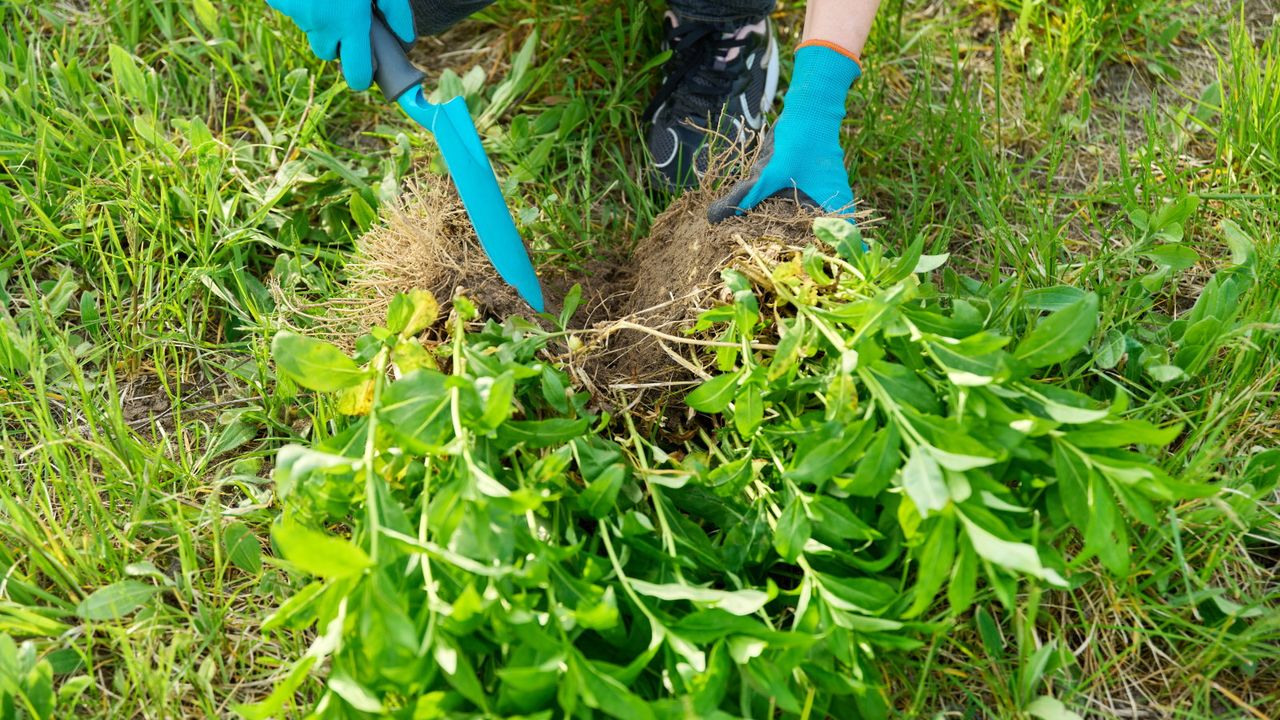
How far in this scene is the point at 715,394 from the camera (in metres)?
1.34

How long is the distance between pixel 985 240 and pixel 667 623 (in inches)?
42.8

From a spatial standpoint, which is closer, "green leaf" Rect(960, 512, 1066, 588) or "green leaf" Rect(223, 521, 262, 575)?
"green leaf" Rect(960, 512, 1066, 588)

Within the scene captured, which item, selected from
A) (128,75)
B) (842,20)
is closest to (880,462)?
(842,20)

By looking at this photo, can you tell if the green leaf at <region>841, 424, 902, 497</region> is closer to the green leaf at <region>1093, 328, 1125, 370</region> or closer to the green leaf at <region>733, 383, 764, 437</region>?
the green leaf at <region>733, 383, 764, 437</region>

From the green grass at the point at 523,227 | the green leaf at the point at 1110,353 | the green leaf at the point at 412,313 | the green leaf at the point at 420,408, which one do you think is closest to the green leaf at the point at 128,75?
the green grass at the point at 523,227

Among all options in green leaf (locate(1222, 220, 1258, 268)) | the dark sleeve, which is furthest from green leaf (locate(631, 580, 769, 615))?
the dark sleeve

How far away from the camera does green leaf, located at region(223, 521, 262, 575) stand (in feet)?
4.79

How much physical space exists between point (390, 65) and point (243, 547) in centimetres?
82

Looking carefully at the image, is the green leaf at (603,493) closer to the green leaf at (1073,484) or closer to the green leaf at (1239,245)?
the green leaf at (1073,484)

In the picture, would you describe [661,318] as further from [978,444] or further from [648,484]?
[978,444]

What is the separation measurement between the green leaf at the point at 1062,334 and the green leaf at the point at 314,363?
855 mm

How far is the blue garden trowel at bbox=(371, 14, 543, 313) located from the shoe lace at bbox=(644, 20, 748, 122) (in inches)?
24.5

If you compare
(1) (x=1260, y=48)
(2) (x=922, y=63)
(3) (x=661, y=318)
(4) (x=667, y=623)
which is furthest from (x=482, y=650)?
(1) (x=1260, y=48)

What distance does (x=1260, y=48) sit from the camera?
2.12 meters
